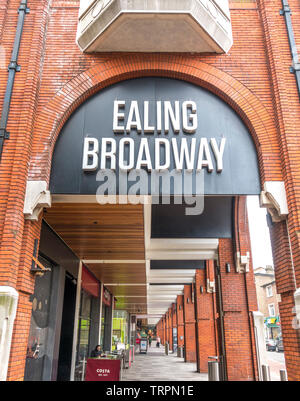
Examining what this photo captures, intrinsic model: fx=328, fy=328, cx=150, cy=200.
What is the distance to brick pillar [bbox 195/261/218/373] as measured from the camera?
54.9ft

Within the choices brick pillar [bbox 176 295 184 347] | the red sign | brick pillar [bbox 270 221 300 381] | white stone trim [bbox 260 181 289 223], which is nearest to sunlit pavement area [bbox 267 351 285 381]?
brick pillar [bbox 176 295 184 347]

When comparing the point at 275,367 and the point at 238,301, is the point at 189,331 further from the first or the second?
the point at 238,301

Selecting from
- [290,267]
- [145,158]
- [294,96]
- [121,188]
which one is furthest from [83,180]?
[294,96]

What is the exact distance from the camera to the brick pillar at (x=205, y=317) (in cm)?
1672

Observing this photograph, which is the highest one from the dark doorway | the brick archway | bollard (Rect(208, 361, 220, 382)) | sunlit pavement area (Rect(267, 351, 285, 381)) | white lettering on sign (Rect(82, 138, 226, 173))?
the brick archway

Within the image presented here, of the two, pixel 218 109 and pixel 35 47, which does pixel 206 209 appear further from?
pixel 35 47

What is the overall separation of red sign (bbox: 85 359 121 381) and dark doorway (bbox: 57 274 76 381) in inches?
80.3

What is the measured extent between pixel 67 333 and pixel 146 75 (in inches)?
333

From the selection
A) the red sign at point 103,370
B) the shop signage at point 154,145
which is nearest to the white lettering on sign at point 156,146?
the shop signage at point 154,145

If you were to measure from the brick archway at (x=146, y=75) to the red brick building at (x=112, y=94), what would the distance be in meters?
0.02

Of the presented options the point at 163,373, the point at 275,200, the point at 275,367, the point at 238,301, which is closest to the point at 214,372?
the point at 238,301

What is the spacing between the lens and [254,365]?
406 inches

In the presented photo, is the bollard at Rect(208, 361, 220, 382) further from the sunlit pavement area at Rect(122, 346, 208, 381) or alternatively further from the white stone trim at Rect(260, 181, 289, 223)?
the white stone trim at Rect(260, 181, 289, 223)

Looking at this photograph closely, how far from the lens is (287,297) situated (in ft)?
19.8
